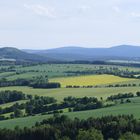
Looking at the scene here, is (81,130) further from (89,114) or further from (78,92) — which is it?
(78,92)

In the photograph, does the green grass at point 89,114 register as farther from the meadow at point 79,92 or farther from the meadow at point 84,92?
the meadow at point 79,92

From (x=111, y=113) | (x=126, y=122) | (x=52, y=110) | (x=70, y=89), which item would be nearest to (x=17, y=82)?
(x=70, y=89)

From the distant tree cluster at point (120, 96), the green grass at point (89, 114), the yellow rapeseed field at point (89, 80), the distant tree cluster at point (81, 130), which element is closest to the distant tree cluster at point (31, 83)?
the yellow rapeseed field at point (89, 80)

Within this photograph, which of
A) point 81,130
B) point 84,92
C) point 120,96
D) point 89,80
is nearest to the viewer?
point 81,130

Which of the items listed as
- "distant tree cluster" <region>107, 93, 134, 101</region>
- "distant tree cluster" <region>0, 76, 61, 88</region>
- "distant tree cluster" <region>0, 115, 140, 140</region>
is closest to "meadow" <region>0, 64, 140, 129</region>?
"distant tree cluster" <region>107, 93, 134, 101</region>

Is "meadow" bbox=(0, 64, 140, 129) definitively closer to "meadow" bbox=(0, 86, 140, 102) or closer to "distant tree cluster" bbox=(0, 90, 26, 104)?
"meadow" bbox=(0, 86, 140, 102)

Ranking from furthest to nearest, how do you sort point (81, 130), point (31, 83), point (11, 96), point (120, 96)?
point (31, 83) < point (11, 96) < point (120, 96) < point (81, 130)

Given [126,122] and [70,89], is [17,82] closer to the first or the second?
[70,89]

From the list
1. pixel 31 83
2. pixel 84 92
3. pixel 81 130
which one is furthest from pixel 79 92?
pixel 81 130
